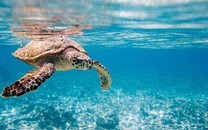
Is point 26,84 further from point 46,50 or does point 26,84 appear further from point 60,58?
point 46,50

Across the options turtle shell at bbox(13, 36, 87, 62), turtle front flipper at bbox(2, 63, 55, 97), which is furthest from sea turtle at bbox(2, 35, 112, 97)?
turtle front flipper at bbox(2, 63, 55, 97)

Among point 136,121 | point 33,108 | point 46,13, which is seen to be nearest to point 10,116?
point 33,108

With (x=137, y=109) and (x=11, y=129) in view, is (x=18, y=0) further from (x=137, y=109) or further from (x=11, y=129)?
(x=137, y=109)

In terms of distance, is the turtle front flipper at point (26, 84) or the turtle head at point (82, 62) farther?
the turtle head at point (82, 62)

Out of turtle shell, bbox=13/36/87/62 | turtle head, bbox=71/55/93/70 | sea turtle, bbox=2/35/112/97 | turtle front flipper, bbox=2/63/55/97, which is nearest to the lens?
turtle front flipper, bbox=2/63/55/97

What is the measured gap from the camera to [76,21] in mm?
14992

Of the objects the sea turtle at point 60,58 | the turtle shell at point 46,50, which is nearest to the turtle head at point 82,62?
the sea turtle at point 60,58

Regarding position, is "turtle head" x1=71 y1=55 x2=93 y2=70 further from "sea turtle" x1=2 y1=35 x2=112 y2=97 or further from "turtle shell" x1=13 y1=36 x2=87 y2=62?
"turtle shell" x1=13 y1=36 x2=87 y2=62

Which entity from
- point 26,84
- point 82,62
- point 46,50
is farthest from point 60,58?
point 26,84

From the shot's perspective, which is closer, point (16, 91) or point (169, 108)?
point (16, 91)

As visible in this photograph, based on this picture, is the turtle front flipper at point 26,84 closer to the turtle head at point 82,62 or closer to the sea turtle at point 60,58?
the sea turtle at point 60,58

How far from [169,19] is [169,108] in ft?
21.7

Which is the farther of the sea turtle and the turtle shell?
the turtle shell

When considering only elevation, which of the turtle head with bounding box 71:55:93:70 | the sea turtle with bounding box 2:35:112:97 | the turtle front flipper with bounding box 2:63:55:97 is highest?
the sea turtle with bounding box 2:35:112:97
